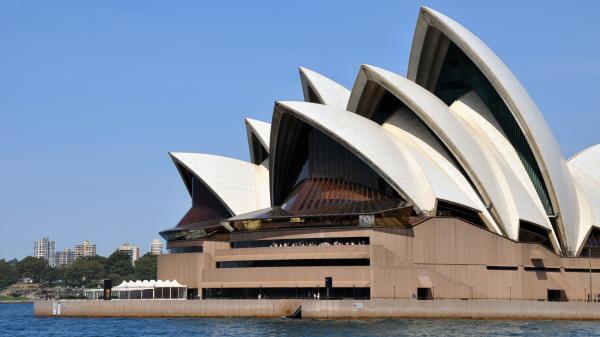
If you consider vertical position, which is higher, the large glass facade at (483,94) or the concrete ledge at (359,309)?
the large glass facade at (483,94)

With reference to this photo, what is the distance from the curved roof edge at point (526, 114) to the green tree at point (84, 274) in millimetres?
124795

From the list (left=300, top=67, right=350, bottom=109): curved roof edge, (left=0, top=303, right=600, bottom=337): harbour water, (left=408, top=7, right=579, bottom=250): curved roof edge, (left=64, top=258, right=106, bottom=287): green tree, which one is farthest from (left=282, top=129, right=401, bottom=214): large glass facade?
(left=64, top=258, right=106, bottom=287): green tree

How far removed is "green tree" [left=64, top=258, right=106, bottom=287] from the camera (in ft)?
617

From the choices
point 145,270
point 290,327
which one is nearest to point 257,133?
point 290,327

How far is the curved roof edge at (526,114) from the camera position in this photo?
243ft

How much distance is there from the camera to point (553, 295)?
251ft

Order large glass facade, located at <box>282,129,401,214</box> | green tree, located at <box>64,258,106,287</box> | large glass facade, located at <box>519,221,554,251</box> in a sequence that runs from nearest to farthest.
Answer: large glass facade, located at <box>282,129,401,214</box> < large glass facade, located at <box>519,221,554,251</box> < green tree, located at <box>64,258,106,287</box>

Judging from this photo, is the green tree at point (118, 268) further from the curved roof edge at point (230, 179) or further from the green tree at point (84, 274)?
the curved roof edge at point (230, 179)

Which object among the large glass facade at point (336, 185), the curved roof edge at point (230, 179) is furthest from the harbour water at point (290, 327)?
the curved roof edge at point (230, 179)

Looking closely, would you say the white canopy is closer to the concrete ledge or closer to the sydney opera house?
the sydney opera house

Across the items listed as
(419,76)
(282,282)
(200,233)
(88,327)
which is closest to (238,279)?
(282,282)

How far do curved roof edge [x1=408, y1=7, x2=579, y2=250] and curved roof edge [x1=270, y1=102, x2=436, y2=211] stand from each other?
326 inches

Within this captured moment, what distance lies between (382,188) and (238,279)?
1246 cm

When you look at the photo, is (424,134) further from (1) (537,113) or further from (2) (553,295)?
(2) (553,295)
